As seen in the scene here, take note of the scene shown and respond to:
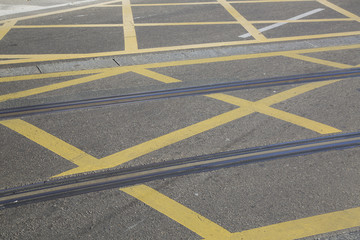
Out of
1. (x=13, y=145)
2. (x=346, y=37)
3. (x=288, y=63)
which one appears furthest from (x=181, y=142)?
(x=346, y=37)

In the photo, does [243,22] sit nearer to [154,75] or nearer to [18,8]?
[154,75]

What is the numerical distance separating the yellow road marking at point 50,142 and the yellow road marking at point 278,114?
2.01 metres

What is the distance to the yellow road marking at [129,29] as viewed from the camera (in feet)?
25.8

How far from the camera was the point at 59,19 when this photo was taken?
9641mm

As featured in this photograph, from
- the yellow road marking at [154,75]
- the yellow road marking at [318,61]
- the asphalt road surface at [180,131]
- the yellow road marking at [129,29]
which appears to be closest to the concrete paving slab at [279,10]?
the asphalt road surface at [180,131]

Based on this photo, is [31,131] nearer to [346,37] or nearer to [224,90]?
[224,90]

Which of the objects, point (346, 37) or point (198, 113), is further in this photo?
point (346, 37)

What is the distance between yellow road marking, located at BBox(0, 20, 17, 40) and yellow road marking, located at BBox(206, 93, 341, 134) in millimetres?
4803

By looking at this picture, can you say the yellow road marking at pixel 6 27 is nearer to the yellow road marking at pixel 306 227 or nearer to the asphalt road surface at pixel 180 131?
the asphalt road surface at pixel 180 131

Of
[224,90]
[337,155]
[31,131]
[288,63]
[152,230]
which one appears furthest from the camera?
[288,63]

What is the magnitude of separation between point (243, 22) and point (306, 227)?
650 cm

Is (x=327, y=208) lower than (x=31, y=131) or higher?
lower

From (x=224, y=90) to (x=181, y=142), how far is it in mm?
1548

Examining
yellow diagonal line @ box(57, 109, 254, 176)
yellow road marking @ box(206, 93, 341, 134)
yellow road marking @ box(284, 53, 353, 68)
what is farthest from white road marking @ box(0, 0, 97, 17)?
yellow diagonal line @ box(57, 109, 254, 176)
